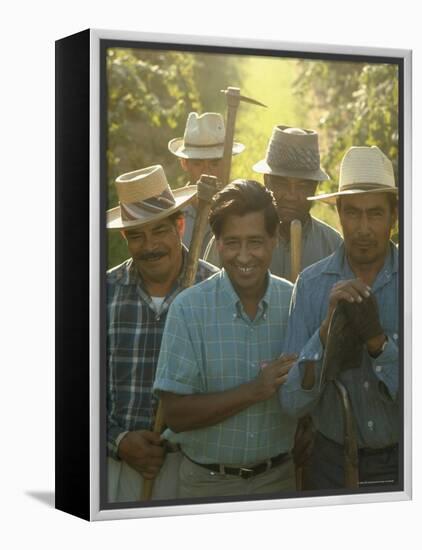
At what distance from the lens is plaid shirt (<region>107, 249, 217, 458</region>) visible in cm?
1091

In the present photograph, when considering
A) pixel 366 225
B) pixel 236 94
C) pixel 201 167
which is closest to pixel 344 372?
pixel 366 225

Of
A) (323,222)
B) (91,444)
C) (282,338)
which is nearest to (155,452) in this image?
(91,444)

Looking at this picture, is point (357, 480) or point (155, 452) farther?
point (357, 480)

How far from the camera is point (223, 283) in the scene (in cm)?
1117

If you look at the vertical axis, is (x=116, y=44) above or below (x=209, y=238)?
above

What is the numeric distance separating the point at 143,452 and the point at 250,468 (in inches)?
29.6

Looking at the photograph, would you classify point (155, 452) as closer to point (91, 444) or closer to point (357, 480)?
point (91, 444)

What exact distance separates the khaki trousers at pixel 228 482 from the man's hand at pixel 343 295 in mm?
899

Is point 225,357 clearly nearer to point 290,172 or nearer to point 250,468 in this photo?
point 250,468

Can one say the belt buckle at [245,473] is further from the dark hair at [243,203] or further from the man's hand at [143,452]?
the dark hair at [243,203]

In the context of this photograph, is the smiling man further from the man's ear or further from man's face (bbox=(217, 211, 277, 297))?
the man's ear

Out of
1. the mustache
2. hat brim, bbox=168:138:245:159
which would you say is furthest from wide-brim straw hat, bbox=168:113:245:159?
the mustache

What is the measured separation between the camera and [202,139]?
11.1 m

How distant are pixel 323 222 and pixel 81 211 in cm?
164
